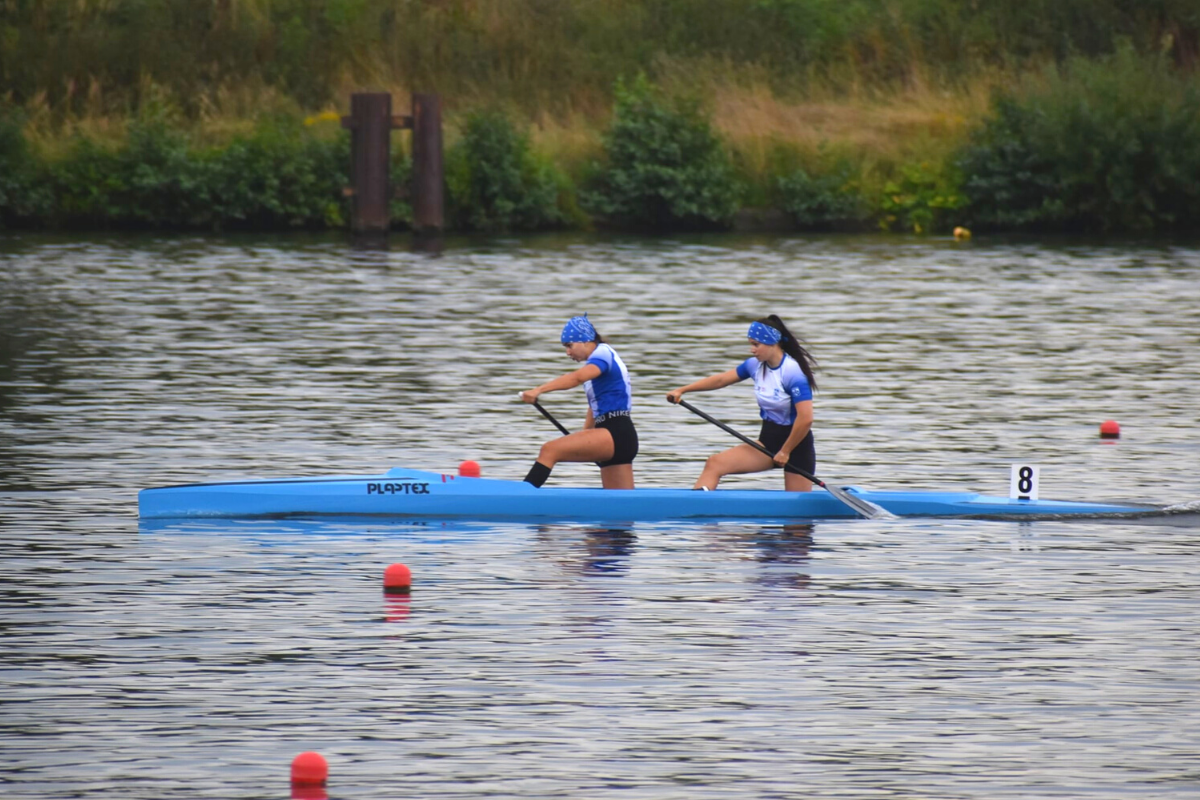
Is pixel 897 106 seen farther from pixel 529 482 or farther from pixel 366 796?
pixel 366 796

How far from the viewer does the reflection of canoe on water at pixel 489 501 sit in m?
13.9

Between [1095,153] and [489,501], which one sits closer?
[489,501]

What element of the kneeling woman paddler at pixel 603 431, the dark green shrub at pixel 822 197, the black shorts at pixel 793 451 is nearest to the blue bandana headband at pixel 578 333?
the kneeling woman paddler at pixel 603 431

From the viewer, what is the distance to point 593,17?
47.7m

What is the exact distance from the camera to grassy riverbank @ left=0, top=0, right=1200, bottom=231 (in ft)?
128

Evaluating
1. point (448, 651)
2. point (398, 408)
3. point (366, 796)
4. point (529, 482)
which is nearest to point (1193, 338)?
point (398, 408)

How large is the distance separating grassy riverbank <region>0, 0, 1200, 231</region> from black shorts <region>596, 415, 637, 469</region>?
25.4 m

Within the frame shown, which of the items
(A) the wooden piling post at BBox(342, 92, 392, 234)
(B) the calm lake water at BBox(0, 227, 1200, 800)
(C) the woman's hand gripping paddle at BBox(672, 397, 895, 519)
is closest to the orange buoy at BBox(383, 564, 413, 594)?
(B) the calm lake water at BBox(0, 227, 1200, 800)

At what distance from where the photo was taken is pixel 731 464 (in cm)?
1413

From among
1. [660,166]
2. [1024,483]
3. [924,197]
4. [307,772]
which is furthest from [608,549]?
[924,197]

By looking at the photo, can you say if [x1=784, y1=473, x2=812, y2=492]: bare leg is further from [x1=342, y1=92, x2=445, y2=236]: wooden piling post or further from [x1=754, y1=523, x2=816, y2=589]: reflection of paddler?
[x1=342, y1=92, x2=445, y2=236]: wooden piling post

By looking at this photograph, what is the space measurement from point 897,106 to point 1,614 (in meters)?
33.7

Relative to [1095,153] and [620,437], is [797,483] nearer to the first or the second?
[620,437]

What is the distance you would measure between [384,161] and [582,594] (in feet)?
86.9
